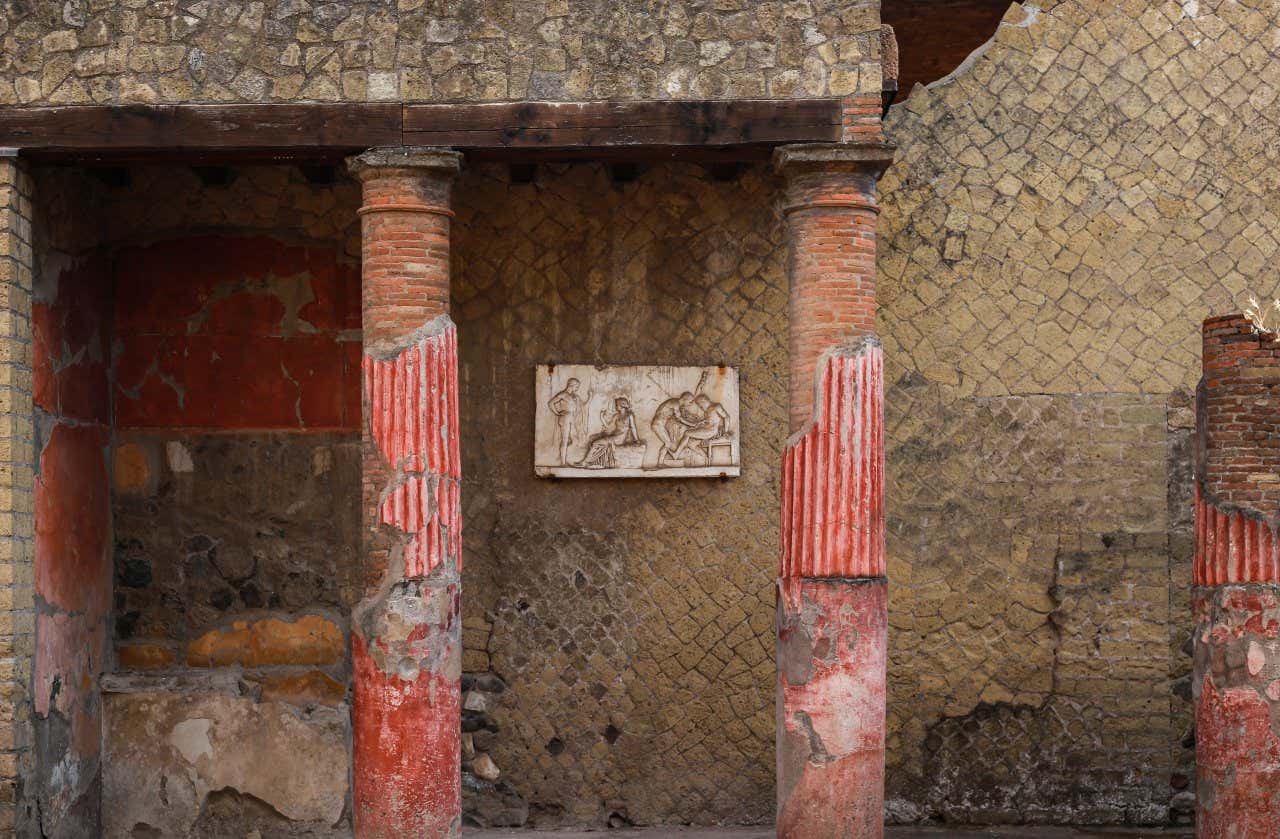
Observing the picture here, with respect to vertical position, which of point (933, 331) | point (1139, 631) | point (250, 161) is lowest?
point (1139, 631)

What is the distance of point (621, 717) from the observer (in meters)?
9.04

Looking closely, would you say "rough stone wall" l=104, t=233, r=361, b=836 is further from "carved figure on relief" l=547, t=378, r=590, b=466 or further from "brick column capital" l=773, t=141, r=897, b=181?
"brick column capital" l=773, t=141, r=897, b=181

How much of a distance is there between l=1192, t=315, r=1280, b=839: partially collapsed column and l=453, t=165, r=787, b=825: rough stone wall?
234 cm

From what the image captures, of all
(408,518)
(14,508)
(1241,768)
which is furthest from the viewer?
(14,508)

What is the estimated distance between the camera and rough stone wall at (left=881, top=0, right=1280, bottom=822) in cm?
899

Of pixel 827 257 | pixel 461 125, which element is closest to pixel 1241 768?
pixel 827 257

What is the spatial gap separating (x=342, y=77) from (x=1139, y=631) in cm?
487

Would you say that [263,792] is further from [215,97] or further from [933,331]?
[933,331]

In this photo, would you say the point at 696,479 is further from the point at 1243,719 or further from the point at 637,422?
the point at 1243,719

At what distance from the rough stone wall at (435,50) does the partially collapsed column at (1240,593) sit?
213 cm

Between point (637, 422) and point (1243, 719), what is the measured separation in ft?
10.9

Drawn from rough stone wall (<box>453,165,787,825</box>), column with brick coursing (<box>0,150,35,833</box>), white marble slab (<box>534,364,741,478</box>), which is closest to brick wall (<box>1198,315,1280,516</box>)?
rough stone wall (<box>453,165,787,825</box>)

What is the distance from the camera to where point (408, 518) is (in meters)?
7.42

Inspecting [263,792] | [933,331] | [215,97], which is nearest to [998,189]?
[933,331]
